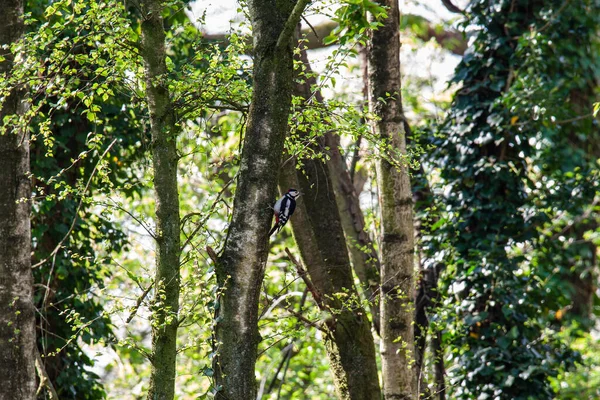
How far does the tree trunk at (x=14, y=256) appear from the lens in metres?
4.68

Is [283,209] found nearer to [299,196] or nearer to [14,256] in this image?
[299,196]

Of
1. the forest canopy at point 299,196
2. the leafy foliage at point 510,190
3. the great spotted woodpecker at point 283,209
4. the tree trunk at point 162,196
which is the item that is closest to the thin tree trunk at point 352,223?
the forest canopy at point 299,196

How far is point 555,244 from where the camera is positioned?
287 inches

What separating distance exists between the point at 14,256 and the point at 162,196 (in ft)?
4.21

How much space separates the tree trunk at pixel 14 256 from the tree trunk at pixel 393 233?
2371 millimetres

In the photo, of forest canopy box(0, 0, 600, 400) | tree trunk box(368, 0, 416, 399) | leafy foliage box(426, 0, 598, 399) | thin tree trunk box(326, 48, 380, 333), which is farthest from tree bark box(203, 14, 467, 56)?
tree trunk box(368, 0, 416, 399)

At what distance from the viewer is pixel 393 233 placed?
5285 millimetres

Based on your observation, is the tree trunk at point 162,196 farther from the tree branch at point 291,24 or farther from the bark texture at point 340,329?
the bark texture at point 340,329

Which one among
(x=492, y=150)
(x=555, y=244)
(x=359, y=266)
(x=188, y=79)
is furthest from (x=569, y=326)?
(x=188, y=79)

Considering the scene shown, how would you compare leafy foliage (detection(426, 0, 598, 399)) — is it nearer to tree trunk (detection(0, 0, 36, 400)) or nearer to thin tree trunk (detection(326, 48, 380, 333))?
thin tree trunk (detection(326, 48, 380, 333))

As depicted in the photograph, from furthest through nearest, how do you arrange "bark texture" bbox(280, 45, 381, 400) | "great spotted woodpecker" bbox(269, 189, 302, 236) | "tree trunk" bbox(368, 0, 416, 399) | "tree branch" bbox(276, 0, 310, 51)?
"bark texture" bbox(280, 45, 381, 400) < "tree trunk" bbox(368, 0, 416, 399) < "great spotted woodpecker" bbox(269, 189, 302, 236) < "tree branch" bbox(276, 0, 310, 51)

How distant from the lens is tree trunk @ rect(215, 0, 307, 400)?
3.54 meters

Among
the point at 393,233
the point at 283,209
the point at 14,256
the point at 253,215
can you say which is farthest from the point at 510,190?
the point at 14,256

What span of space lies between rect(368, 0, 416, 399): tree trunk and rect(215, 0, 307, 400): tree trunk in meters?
1.65
